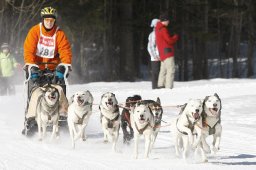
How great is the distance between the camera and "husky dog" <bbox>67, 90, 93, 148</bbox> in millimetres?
8711

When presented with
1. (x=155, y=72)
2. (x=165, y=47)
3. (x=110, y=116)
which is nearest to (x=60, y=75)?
(x=110, y=116)

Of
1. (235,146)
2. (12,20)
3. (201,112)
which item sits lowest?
(235,146)

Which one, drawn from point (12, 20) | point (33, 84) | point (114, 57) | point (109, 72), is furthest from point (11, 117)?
point (114, 57)

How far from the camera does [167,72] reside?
16547mm

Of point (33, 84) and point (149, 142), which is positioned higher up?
point (33, 84)

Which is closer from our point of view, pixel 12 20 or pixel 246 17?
pixel 12 20

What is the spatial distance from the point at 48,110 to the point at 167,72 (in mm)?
7641

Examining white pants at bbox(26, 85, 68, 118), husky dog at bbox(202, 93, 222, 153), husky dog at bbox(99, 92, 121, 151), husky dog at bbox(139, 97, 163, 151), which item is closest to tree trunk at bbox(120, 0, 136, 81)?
white pants at bbox(26, 85, 68, 118)

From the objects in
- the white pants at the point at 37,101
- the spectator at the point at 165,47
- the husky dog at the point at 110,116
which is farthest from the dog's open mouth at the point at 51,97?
the spectator at the point at 165,47

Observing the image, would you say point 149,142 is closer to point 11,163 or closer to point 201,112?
point 201,112

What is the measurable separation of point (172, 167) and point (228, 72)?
30.7 meters

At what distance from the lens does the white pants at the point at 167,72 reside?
53.9ft

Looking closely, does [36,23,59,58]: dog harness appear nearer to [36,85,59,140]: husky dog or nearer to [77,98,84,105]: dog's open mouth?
[36,85,59,140]: husky dog

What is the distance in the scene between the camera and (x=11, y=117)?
1247 centimetres
